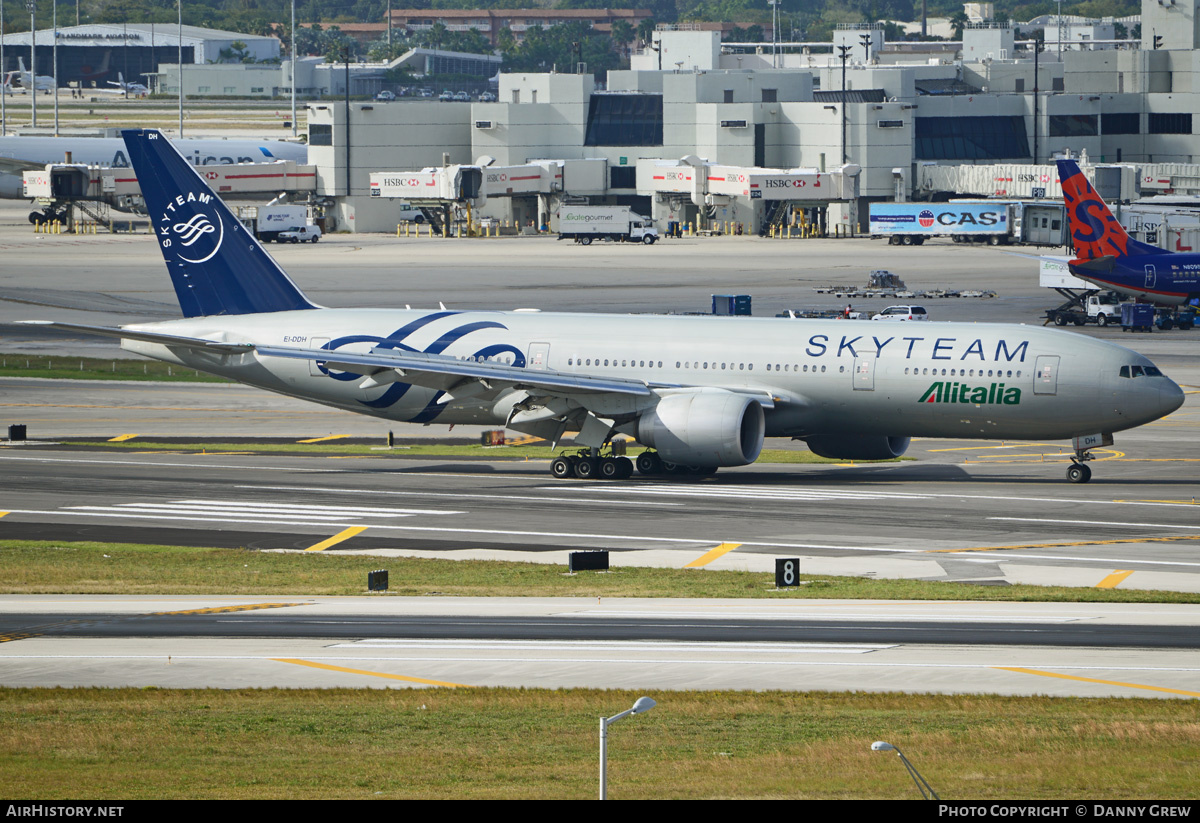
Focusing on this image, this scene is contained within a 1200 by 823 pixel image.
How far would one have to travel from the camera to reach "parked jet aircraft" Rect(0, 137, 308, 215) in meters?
177

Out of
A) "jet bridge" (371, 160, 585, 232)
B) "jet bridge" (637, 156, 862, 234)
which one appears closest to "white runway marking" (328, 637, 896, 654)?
"jet bridge" (371, 160, 585, 232)

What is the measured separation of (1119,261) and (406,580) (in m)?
69.9

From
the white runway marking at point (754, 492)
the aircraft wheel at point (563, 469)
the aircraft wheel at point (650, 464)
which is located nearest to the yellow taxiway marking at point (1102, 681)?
the white runway marking at point (754, 492)

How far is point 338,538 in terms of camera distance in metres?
42.1

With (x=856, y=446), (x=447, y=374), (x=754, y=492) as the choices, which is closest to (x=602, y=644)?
(x=754, y=492)

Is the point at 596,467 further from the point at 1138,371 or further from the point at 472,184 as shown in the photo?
the point at 472,184

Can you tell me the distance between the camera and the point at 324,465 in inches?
2205

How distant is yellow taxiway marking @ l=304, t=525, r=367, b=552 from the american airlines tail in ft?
181

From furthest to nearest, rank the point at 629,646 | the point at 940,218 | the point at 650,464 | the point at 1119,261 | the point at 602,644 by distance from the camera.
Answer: the point at 940,218 → the point at 1119,261 → the point at 650,464 → the point at 602,644 → the point at 629,646

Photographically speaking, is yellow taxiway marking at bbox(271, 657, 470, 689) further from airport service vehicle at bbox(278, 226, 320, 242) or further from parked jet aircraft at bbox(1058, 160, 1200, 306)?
airport service vehicle at bbox(278, 226, 320, 242)

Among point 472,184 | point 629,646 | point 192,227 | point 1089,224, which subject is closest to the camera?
point 629,646

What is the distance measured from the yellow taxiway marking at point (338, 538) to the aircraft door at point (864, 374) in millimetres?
16566

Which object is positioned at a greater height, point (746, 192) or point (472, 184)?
point (472, 184)
